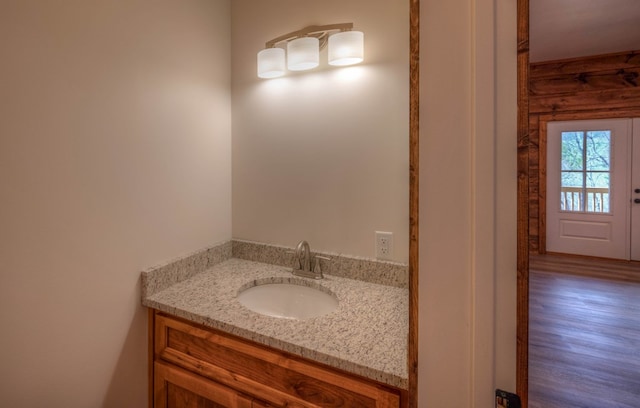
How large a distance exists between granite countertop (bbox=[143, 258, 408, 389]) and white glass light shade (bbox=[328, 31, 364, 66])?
982 millimetres

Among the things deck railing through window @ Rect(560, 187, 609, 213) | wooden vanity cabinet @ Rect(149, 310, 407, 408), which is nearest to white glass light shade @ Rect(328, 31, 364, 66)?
wooden vanity cabinet @ Rect(149, 310, 407, 408)

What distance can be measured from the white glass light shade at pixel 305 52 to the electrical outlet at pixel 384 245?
829 millimetres

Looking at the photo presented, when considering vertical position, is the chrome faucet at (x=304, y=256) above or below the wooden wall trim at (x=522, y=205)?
below

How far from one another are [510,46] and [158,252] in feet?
4.45

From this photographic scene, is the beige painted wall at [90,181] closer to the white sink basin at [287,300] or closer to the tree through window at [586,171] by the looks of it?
the white sink basin at [287,300]

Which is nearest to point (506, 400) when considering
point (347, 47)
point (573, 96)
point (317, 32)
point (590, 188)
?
point (347, 47)

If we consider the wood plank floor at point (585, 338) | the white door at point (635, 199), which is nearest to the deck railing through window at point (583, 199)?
the white door at point (635, 199)

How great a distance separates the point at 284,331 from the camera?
37.6 inches

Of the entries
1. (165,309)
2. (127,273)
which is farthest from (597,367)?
(127,273)

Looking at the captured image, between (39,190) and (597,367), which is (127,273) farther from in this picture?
(597,367)

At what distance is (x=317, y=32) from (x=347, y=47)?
0.20 m

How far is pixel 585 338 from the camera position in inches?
92.1

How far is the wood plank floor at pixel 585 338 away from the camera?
1780 mm

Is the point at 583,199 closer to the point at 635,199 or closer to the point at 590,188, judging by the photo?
the point at 590,188
